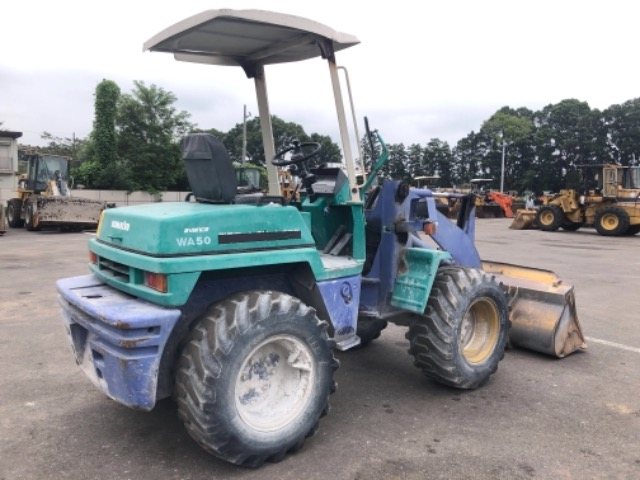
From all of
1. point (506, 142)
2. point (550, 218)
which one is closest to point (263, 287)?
point (550, 218)

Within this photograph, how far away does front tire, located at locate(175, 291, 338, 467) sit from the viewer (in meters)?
2.98

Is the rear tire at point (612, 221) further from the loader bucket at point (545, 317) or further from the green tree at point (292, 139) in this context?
the green tree at point (292, 139)

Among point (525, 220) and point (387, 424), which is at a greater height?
point (387, 424)

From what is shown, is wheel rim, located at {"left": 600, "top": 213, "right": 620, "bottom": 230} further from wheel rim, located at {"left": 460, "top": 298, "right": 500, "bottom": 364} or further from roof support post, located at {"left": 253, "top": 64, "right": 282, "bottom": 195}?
roof support post, located at {"left": 253, "top": 64, "right": 282, "bottom": 195}

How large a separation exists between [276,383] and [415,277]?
1466 millimetres

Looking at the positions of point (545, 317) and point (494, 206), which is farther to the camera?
point (494, 206)

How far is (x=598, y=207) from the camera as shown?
22.7 meters

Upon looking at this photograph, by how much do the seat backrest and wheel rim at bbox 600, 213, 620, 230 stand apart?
71.1 ft

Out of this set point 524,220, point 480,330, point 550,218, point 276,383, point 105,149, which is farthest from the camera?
point 105,149

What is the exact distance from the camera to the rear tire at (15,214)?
21.7 meters

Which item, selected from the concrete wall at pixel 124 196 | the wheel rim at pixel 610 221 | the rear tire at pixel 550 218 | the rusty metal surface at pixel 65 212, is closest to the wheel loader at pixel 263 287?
the rusty metal surface at pixel 65 212

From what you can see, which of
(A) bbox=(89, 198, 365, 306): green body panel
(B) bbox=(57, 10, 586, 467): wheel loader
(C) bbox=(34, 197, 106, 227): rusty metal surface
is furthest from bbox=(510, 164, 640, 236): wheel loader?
(A) bbox=(89, 198, 365, 306): green body panel

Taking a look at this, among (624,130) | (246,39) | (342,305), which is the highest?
Answer: (624,130)

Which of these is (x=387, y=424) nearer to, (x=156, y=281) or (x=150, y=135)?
(x=156, y=281)
